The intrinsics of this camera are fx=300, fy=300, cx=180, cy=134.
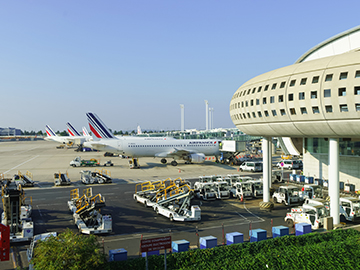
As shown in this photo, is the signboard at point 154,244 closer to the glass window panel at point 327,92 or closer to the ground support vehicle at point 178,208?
the ground support vehicle at point 178,208

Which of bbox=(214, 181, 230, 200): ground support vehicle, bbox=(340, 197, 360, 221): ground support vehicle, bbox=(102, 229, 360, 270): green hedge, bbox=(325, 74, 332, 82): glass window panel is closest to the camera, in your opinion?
bbox=(102, 229, 360, 270): green hedge

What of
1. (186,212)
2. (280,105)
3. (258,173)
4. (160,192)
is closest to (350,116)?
(280,105)

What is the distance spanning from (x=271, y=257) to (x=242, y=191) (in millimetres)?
16328

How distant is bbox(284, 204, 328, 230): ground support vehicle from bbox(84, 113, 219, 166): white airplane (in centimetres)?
3573

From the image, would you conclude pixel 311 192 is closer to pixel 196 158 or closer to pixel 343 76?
pixel 343 76

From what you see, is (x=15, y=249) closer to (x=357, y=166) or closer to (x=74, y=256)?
(x=74, y=256)

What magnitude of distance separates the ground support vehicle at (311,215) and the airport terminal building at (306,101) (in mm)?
3747

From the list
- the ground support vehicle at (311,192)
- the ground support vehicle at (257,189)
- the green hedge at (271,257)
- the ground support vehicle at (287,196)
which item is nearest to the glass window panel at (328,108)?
the green hedge at (271,257)

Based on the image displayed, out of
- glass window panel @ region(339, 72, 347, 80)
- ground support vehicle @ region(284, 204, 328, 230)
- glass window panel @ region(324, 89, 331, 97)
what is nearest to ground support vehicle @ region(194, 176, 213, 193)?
ground support vehicle @ region(284, 204, 328, 230)

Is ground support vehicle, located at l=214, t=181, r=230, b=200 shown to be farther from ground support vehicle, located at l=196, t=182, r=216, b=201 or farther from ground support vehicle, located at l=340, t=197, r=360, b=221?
ground support vehicle, located at l=340, t=197, r=360, b=221

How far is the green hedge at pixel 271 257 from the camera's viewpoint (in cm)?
1423

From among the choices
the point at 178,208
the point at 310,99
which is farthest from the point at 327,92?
the point at 178,208

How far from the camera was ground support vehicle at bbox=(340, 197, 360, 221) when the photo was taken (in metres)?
23.3

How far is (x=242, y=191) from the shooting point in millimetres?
31062
